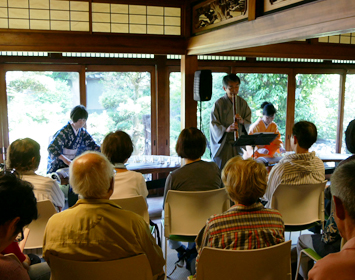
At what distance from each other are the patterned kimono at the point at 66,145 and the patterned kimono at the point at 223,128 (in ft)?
4.93

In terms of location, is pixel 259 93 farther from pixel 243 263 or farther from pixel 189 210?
pixel 243 263

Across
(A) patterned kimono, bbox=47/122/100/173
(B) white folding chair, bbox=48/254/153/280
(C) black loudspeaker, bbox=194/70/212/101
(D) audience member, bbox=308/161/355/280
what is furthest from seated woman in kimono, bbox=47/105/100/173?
(D) audience member, bbox=308/161/355/280

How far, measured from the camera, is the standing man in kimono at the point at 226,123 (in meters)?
4.39

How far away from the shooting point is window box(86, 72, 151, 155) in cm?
491

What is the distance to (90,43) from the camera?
3977 mm

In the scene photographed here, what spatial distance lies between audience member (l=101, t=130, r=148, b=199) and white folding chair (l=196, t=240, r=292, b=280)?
0.91m

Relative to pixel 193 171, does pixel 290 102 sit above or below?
above

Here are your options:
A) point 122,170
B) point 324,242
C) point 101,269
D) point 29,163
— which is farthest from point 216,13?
point 101,269

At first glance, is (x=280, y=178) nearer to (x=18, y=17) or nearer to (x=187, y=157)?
(x=187, y=157)

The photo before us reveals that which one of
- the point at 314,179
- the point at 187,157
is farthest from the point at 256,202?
the point at 314,179

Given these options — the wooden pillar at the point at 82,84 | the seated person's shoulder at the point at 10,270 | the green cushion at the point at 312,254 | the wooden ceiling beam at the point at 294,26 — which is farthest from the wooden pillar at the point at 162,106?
the seated person's shoulder at the point at 10,270

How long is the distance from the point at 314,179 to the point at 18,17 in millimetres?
3401

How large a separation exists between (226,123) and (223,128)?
136 millimetres

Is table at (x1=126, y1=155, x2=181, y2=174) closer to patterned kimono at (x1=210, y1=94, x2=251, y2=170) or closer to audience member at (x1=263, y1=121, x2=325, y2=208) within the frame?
patterned kimono at (x1=210, y1=94, x2=251, y2=170)
